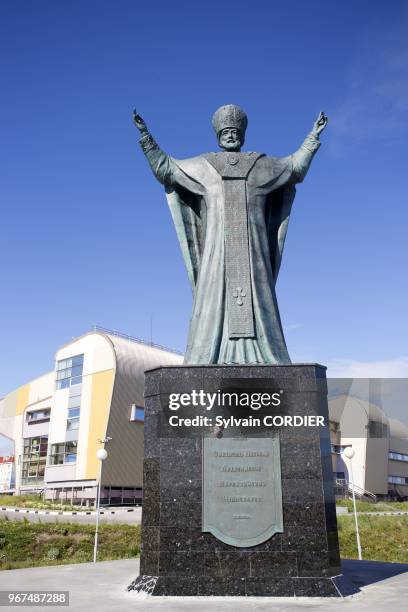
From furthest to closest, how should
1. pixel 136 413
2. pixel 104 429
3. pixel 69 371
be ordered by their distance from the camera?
pixel 69 371 → pixel 136 413 → pixel 104 429

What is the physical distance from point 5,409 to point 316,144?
56.1 meters

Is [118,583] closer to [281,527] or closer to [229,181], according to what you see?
[281,527]

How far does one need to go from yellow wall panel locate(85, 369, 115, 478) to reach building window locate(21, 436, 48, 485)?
1083 centimetres

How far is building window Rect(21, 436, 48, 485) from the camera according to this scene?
53.7 meters

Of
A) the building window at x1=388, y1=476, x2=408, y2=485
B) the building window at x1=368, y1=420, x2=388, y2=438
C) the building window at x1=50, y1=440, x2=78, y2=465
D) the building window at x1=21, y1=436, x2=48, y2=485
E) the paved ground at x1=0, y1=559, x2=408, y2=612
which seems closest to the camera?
the paved ground at x1=0, y1=559, x2=408, y2=612

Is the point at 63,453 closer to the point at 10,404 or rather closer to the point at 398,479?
the point at 10,404

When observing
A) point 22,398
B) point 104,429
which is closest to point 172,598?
point 104,429

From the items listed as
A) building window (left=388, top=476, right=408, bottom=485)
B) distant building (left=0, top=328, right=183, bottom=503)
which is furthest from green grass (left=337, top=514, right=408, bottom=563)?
building window (left=388, top=476, right=408, bottom=485)

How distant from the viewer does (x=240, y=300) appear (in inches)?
335

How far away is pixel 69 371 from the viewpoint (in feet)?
161

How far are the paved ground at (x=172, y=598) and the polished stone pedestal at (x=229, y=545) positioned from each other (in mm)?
222

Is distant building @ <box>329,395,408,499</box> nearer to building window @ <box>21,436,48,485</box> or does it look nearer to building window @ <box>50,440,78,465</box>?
building window @ <box>50,440,78,465</box>

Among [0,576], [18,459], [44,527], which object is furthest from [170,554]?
[18,459]

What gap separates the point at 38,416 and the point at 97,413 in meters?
13.0
